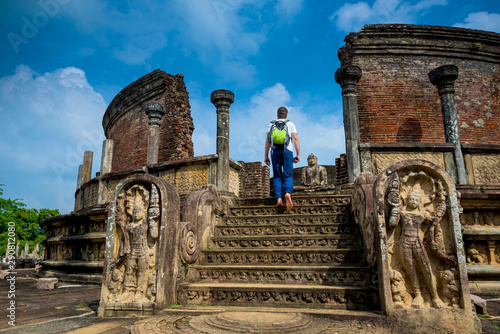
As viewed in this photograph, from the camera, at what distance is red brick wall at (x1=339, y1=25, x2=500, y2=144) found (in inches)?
433

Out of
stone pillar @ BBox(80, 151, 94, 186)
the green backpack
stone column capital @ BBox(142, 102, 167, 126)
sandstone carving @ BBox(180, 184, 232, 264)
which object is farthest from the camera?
stone pillar @ BBox(80, 151, 94, 186)

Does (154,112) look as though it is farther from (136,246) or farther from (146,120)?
(136,246)

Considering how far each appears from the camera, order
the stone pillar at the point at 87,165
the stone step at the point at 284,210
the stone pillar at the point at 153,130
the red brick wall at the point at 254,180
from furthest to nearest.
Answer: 1. the red brick wall at the point at 254,180
2. the stone pillar at the point at 87,165
3. the stone pillar at the point at 153,130
4. the stone step at the point at 284,210

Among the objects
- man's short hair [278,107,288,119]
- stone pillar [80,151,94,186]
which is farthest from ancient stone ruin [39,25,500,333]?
stone pillar [80,151,94,186]

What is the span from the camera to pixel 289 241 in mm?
4664

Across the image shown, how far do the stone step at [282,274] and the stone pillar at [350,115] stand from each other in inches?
→ 137

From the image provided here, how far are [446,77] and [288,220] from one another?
17.9 feet

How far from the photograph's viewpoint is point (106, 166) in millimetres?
13305

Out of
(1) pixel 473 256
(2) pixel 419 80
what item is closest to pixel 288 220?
(1) pixel 473 256

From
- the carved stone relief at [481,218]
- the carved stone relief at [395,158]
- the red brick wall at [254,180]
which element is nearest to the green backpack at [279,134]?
the carved stone relief at [395,158]

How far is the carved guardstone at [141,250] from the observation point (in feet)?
11.4

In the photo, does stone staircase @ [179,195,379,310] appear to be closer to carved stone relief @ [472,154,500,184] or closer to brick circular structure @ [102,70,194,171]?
carved stone relief @ [472,154,500,184]

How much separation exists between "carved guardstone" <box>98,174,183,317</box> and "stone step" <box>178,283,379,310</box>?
30 cm

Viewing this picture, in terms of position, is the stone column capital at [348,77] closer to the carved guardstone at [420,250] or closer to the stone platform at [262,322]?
the carved guardstone at [420,250]
